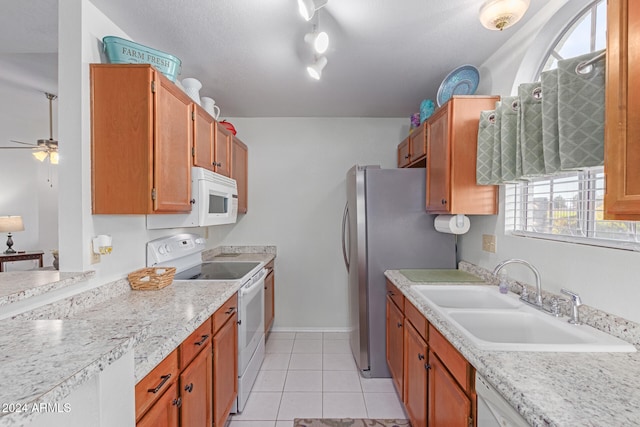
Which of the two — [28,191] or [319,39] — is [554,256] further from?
[28,191]

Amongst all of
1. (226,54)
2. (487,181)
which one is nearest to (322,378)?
(487,181)

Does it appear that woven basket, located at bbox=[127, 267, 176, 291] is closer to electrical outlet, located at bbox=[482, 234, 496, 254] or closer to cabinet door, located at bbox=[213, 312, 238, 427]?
cabinet door, located at bbox=[213, 312, 238, 427]

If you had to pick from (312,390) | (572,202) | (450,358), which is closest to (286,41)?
(572,202)

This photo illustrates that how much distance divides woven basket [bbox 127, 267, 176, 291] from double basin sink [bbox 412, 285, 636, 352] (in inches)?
60.1

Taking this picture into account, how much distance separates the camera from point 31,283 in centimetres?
122

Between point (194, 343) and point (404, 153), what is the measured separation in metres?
2.47

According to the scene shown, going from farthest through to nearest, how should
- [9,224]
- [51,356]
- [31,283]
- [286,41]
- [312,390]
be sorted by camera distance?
[9,224] < [312,390] < [286,41] < [31,283] < [51,356]

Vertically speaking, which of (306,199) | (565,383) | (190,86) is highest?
(190,86)

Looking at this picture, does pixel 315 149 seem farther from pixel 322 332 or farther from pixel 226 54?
pixel 322 332

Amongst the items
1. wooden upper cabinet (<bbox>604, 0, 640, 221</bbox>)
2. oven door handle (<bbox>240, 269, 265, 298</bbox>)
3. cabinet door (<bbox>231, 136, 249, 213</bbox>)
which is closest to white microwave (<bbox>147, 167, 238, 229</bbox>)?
oven door handle (<bbox>240, 269, 265, 298</bbox>)

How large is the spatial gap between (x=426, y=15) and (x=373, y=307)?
2043 mm

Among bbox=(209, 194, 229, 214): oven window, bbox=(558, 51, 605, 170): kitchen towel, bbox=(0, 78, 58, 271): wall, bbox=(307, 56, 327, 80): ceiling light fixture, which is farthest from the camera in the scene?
bbox=(0, 78, 58, 271): wall

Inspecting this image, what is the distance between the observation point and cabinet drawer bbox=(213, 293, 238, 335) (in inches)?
62.7

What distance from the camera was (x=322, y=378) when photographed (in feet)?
7.91
